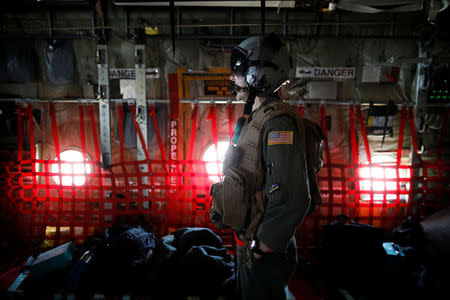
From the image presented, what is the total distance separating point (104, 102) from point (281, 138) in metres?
3.96

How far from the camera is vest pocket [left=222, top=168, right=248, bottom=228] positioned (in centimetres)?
180

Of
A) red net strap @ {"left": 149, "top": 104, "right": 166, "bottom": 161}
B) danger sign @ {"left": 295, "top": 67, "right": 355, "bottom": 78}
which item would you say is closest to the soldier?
red net strap @ {"left": 149, "top": 104, "right": 166, "bottom": 161}

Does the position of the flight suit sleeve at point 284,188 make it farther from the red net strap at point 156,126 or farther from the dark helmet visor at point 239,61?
the red net strap at point 156,126

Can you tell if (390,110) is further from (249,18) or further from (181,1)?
(181,1)

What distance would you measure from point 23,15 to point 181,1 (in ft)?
10.7

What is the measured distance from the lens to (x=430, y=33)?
409cm

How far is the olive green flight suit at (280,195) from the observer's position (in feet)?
5.20

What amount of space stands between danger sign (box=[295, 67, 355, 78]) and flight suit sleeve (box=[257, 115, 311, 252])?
3.31 metres

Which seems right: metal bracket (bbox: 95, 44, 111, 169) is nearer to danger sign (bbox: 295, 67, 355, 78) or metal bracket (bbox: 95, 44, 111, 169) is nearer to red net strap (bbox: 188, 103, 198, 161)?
red net strap (bbox: 188, 103, 198, 161)

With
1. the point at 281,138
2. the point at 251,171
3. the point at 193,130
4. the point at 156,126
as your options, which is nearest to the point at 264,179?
the point at 251,171

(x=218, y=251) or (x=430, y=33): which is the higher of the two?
(x=430, y=33)

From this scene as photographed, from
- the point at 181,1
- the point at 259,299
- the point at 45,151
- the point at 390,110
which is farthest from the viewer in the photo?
the point at 45,151

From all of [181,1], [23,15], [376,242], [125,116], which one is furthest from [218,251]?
[23,15]

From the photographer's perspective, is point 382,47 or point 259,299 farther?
point 382,47
